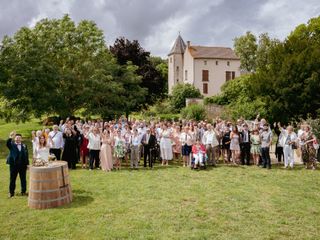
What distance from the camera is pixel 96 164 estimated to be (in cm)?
1545

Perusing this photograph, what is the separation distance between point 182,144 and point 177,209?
22.8ft

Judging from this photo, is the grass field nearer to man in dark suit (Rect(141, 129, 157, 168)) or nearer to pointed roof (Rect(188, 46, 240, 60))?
man in dark suit (Rect(141, 129, 157, 168))

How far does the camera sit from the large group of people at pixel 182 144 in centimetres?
1495

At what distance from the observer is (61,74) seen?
28922 millimetres

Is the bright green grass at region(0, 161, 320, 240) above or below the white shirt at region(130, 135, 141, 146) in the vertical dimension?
below

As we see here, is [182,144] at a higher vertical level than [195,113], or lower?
lower

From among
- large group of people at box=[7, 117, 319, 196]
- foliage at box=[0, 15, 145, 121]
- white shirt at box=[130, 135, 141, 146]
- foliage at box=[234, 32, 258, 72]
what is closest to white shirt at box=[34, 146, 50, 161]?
large group of people at box=[7, 117, 319, 196]

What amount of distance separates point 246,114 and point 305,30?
51.0 feet

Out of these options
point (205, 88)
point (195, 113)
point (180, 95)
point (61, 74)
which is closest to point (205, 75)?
point (205, 88)

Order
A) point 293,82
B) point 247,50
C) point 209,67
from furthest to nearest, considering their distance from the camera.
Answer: point 247,50, point 209,67, point 293,82

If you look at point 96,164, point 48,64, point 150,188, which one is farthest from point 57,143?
point 48,64

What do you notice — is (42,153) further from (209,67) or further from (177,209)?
(209,67)

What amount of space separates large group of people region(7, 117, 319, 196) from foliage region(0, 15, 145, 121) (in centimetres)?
1186

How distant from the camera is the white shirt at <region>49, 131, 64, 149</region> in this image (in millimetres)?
14754
